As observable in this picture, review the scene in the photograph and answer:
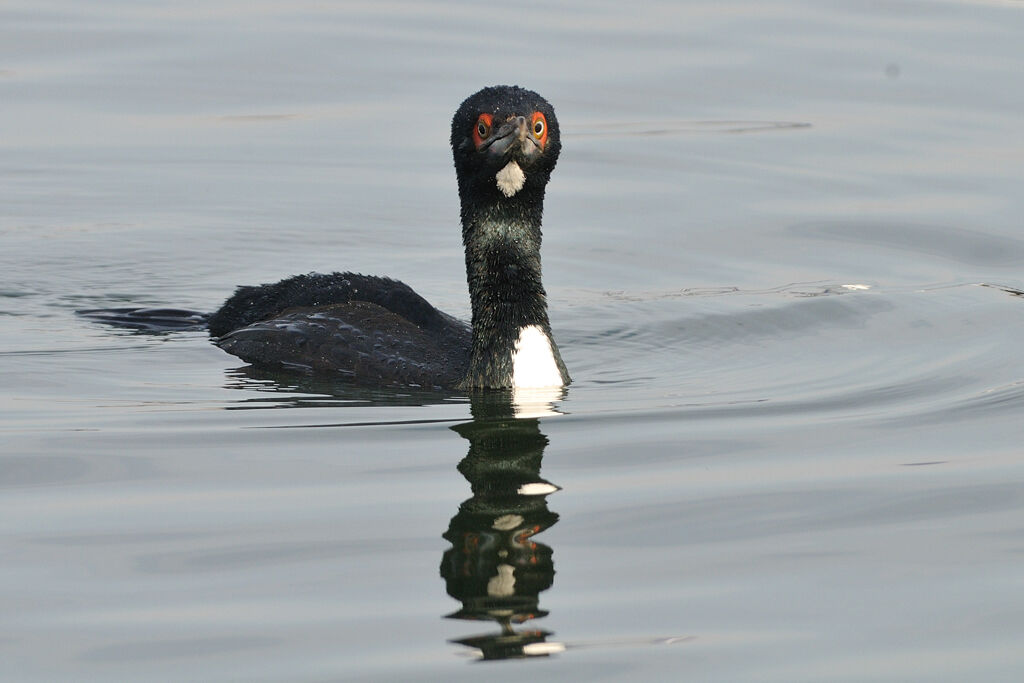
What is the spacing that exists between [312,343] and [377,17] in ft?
38.3

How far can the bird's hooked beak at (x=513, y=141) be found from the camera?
9430mm

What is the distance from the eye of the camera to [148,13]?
2203cm

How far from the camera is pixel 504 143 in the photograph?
948 cm

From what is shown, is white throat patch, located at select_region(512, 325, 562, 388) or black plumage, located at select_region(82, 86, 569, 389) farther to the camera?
white throat patch, located at select_region(512, 325, 562, 388)

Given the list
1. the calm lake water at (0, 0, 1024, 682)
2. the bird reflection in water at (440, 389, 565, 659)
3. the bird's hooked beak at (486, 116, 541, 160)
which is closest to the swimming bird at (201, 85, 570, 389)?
the bird's hooked beak at (486, 116, 541, 160)

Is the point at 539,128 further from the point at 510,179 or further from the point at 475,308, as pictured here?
the point at 475,308

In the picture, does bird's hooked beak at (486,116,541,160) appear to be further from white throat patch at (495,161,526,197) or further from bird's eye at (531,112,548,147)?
white throat patch at (495,161,526,197)

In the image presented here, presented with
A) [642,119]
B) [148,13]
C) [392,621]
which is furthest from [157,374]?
[148,13]

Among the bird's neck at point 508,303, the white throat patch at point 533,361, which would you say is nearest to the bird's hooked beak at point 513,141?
the bird's neck at point 508,303

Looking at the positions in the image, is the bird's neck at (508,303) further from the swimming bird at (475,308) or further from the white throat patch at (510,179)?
the white throat patch at (510,179)

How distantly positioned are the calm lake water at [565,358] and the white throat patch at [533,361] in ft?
0.54

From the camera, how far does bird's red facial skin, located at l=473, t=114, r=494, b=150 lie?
9539 millimetres

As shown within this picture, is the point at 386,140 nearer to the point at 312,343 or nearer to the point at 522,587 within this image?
the point at 312,343

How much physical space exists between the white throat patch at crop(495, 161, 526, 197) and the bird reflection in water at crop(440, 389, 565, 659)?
1226 millimetres
